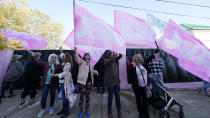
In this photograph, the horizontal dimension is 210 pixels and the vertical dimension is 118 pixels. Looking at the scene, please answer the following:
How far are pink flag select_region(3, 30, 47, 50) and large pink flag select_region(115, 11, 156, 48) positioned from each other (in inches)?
87.3

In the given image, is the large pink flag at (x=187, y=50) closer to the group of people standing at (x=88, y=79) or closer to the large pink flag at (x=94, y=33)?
the group of people standing at (x=88, y=79)

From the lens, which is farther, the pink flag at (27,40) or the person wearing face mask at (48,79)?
the person wearing face mask at (48,79)

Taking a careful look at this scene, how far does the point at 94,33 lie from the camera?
7.07 feet

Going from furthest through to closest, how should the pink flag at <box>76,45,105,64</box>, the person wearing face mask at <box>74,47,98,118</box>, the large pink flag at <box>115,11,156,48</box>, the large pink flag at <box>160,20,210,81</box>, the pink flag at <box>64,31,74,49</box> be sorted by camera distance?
1. the pink flag at <box>64,31,74,49</box>
2. the pink flag at <box>76,45,105,64</box>
3. the person wearing face mask at <box>74,47,98,118</box>
4. the large pink flag at <box>115,11,156,48</box>
5. the large pink flag at <box>160,20,210,81</box>

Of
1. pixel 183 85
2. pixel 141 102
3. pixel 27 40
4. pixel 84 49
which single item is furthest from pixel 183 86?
pixel 27 40

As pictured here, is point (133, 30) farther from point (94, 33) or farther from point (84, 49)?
point (84, 49)

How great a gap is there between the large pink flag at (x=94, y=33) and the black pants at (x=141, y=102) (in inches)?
44.0

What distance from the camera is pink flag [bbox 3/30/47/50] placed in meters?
2.31

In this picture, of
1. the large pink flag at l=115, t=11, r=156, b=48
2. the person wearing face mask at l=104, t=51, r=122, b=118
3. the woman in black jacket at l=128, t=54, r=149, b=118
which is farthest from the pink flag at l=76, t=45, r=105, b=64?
the woman in black jacket at l=128, t=54, r=149, b=118

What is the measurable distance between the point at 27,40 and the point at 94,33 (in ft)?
6.16

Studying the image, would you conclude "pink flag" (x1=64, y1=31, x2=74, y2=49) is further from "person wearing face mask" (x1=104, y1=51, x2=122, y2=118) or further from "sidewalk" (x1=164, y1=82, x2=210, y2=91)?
"sidewalk" (x1=164, y1=82, x2=210, y2=91)

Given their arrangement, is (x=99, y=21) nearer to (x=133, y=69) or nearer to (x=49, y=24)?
(x=133, y=69)

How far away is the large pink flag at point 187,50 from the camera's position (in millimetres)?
2045

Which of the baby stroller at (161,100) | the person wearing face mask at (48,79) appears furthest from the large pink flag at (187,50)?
the person wearing face mask at (48,79)
